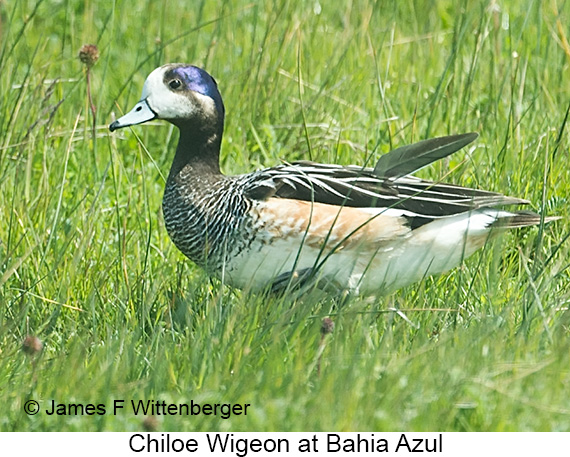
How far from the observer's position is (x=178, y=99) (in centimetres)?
473

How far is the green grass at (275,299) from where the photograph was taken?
3.16 metres

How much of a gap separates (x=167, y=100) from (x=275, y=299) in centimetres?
115

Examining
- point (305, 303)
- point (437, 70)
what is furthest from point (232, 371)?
point (437, 70)

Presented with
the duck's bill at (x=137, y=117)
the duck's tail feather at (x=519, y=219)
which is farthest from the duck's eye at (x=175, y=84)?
the duck's tail feather at (x=519, y=219)

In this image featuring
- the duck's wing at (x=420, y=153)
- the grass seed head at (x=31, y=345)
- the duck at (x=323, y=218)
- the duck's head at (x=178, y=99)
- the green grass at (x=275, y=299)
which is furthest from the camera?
the duck's head at (x=178, y=99)

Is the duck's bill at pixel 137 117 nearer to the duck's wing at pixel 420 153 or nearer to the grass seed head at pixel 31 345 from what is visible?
the duck's wing at pixel 420 153

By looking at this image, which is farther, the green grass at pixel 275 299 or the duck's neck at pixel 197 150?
the duck's neck at pixel 197 150

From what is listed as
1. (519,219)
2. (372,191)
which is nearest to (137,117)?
(372,191)

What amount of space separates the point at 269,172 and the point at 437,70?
2289 millimetres

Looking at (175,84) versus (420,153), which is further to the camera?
(175,84)

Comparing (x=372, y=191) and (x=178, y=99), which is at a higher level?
(x=178, y=99)

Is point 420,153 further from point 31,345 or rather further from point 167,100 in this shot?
point 31,345

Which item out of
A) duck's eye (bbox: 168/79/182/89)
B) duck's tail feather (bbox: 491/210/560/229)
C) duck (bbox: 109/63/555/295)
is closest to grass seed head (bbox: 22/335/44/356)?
duck (bbox: 109/63/555/295)

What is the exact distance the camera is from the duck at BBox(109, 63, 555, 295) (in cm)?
438
